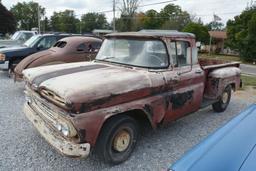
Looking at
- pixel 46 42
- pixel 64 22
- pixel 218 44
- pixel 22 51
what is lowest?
pixel 22 51

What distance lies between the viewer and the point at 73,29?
7781 centimetres

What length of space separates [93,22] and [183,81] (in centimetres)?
7955

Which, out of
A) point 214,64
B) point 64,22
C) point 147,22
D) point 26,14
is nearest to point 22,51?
point 214,64

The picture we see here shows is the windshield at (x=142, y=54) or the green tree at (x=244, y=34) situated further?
the green tree at (x=244, y=34)

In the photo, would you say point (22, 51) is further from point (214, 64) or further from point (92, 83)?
point (92, 83)

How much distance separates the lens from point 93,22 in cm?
8012

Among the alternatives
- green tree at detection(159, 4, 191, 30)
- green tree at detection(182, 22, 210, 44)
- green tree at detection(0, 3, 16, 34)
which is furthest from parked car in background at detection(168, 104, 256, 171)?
green tree at detection(0, 3, 16, 34)

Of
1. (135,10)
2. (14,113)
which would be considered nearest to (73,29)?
(135,10)

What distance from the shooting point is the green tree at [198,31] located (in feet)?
128

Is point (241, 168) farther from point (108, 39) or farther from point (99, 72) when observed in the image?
point (108, 39)

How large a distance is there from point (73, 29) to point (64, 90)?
259 ft

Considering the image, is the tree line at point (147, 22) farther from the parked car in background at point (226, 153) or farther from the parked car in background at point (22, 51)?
the parked car in background at point (226, 153)

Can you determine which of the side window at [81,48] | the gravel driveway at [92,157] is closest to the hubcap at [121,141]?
the gravel driveway at [92,157]

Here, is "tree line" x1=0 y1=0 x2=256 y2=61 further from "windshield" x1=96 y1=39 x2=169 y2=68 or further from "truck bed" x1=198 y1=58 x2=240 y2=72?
"windshield" x1=96 y1=39 x2=169 y2=68
